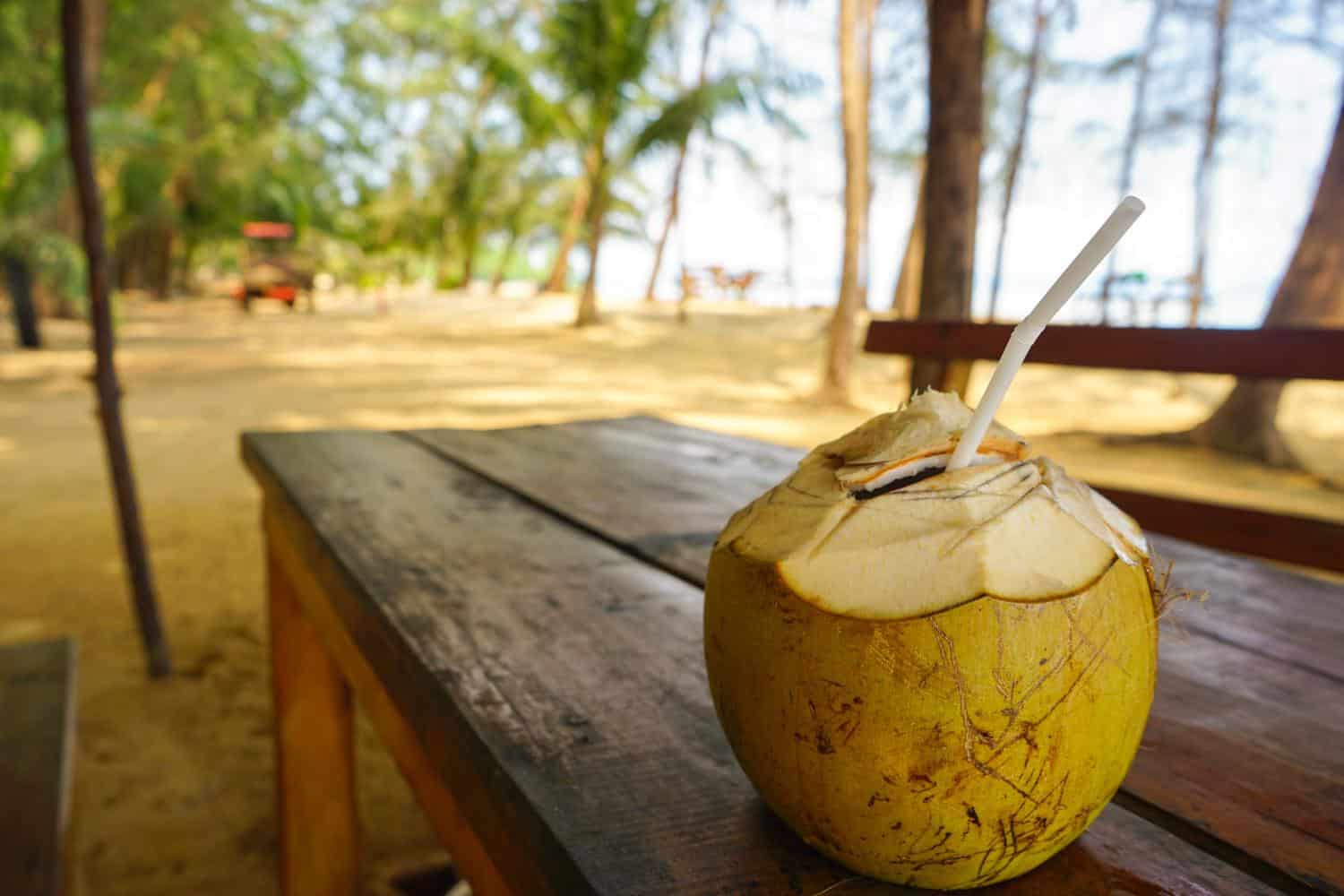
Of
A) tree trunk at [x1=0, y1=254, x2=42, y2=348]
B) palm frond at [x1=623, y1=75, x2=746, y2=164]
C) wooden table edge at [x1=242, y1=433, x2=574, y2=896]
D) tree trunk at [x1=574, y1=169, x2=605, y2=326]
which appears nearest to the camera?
wooden table edge at [x1=242, y1=433, x2=574, y2=896]

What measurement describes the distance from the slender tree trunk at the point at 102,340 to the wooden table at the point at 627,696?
1324mm

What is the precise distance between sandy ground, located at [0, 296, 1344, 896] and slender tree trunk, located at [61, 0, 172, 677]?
190 mm

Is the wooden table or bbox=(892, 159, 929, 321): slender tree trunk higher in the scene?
bbox=(892, 159, 929, 321): slender tree trunk

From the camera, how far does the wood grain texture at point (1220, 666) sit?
23.3 inches

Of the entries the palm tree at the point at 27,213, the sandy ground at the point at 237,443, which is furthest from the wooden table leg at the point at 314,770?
the palm tree at the point at 27,213

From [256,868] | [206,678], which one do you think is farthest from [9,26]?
[256,868]

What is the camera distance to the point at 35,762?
4.44 feet

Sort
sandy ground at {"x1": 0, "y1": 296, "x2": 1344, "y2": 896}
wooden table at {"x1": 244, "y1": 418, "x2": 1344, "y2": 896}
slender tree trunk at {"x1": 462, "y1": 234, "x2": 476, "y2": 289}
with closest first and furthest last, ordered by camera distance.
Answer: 1. wooden table at {"x1": 244, "y1": 418, "x2": 1344, "y2": 896}
2. sandy ground at {"x1": 0, "y1": 296, "x2": 1344, "y2": 896}
3. slender tree trunk at {"x1": 462, "y1": 234, "x2": 476, "y2": 289}

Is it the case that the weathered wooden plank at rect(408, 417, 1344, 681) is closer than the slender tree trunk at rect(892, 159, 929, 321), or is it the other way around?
the weathered wooden plank at rect(408, 417, 1344, 681)

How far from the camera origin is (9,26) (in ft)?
39.8

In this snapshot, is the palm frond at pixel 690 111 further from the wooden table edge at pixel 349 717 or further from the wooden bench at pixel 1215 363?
the wooden table edge at pixel 349 717

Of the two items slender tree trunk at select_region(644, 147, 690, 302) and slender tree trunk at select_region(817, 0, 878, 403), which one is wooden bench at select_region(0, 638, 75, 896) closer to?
slender tree trunk at select_region(817, 0, 878, 403)

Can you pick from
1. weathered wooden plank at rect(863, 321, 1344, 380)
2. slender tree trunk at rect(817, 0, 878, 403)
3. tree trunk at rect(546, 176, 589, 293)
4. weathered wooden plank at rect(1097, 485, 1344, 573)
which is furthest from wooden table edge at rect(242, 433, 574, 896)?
tree trunk at rect(546, 176, 589, 293)

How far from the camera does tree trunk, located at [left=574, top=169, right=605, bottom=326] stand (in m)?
11.3
